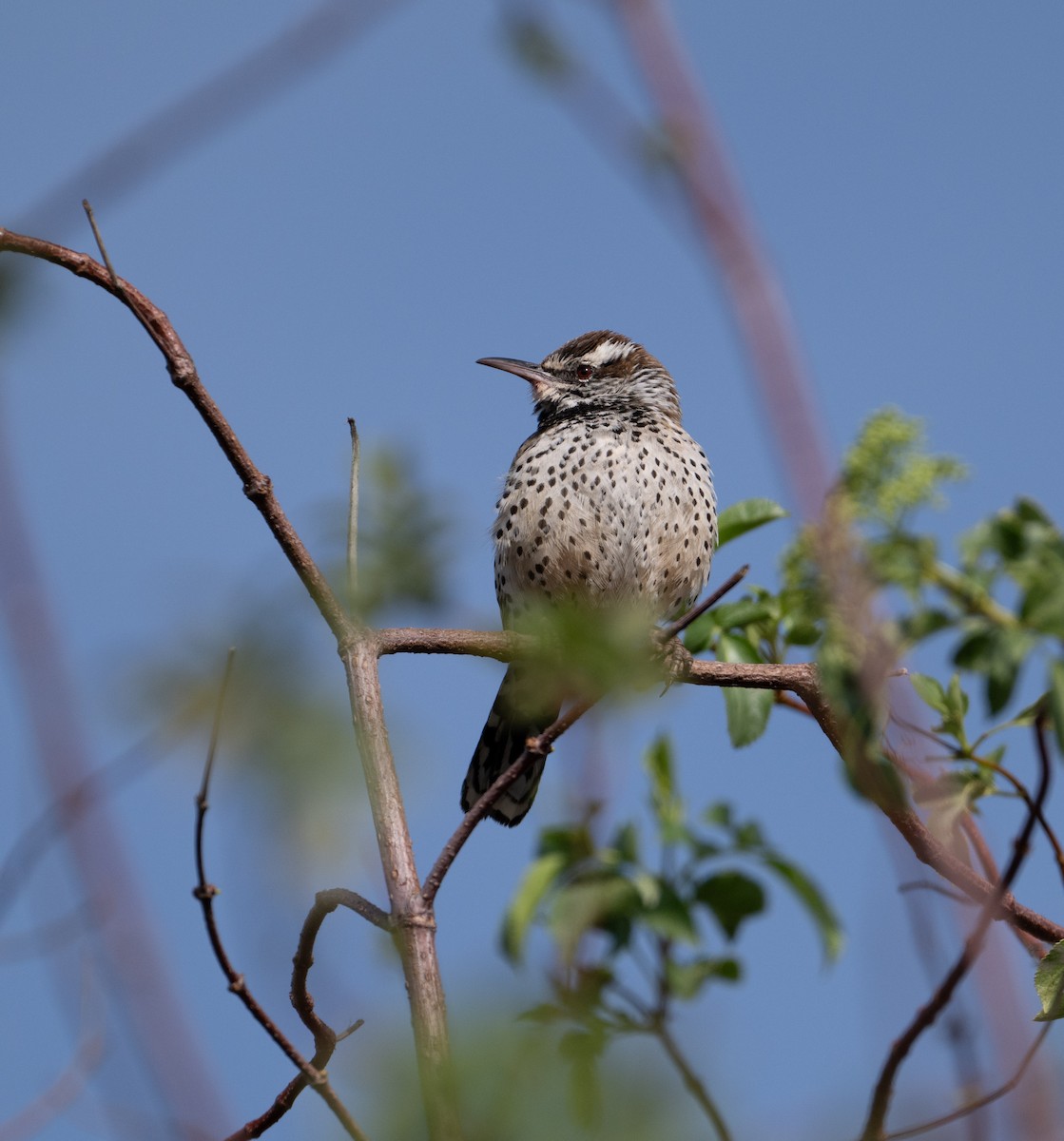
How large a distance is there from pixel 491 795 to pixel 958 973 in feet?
2.06

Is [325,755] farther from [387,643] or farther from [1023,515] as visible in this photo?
[1023,515]

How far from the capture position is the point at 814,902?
150 inches

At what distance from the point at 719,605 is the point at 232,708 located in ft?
5.64

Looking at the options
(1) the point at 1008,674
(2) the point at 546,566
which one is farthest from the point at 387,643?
(2) the point at 546,566

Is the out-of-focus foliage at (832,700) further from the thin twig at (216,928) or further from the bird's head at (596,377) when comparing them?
the bird's head at (596,377)

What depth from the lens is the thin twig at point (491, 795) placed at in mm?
1692

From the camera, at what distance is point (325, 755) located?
1.83m

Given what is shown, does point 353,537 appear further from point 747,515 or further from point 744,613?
point 747,515

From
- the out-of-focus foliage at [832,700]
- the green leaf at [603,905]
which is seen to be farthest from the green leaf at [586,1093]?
the green leaf at [603,905]

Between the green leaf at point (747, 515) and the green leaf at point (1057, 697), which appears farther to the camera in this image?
the green leaf at point (747, 515)

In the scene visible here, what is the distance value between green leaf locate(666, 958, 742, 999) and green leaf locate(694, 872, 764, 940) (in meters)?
0.10

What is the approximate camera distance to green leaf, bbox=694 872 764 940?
12.1 feet

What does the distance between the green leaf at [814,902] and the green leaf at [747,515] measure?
0.86 metres

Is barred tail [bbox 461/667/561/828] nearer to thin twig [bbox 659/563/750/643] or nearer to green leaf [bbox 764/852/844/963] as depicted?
green leaf [bbox 764/852/844/963]
